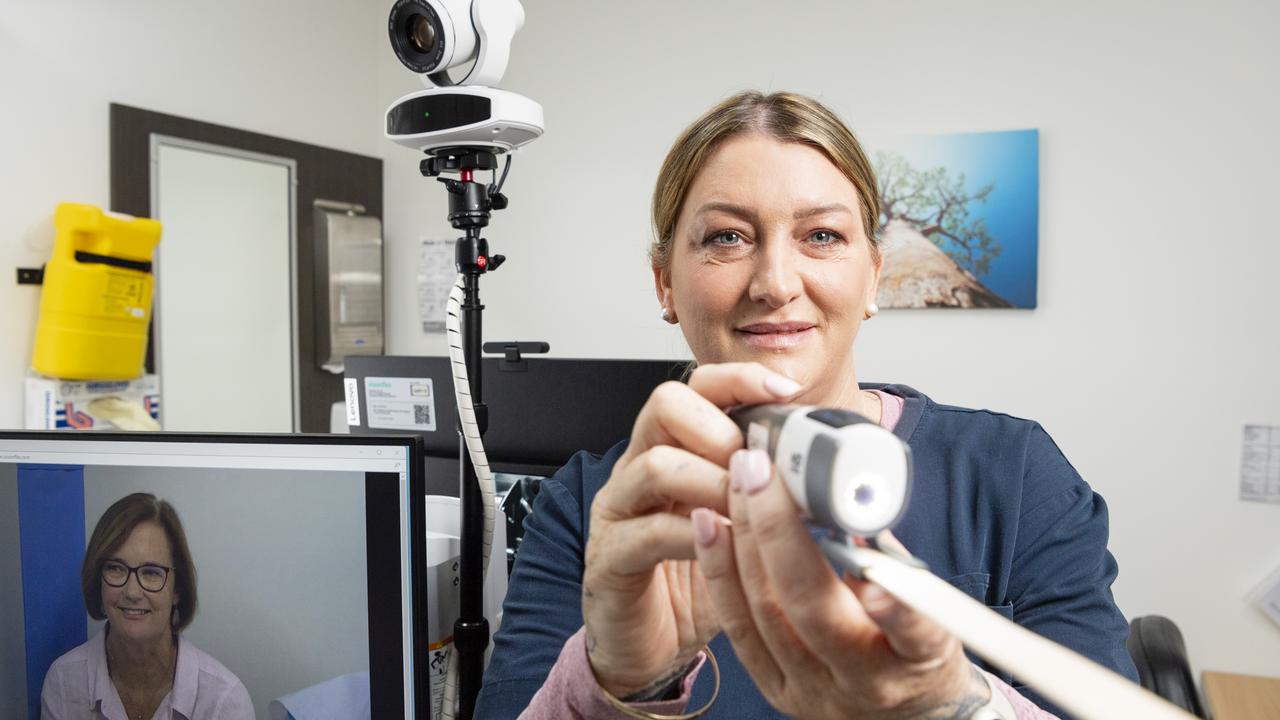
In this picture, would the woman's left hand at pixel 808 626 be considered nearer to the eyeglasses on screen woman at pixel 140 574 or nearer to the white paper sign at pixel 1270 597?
the eyeglasses on screen woman at pixel 140 574

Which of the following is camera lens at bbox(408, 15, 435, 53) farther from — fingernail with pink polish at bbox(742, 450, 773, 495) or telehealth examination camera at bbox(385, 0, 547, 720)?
fingernail with pink polish at bbox(742, 450, 773, 495)

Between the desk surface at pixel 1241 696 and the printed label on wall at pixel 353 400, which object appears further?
the desk surface at pixel 1241 696

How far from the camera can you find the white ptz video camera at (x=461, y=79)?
1.26 m

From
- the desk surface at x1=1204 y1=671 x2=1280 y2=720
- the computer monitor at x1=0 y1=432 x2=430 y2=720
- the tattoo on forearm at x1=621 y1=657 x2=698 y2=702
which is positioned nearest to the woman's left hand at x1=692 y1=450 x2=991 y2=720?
the tattoo on forearm at x1=621 y1=657 x2=698 y2=702

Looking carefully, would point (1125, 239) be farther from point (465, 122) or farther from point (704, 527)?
point (704, 527)

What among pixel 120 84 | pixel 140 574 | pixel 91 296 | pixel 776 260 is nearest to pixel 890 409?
pixel 776 260

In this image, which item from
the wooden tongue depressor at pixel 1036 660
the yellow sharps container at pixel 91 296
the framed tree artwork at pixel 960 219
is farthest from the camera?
the framed tree artwork at pixel 960 219

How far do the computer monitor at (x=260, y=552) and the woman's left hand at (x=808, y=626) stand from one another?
1.27ft

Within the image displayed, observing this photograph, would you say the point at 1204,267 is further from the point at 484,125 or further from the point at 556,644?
the point at 556,644

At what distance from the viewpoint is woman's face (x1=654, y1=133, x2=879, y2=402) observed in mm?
938

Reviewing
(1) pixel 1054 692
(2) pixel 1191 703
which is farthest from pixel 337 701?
(2) pixel 1191 703

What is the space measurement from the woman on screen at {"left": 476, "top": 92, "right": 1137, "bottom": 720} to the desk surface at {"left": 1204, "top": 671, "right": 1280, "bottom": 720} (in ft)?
4.50

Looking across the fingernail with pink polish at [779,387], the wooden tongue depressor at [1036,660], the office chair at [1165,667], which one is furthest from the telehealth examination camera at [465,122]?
the office chair at [1165,667]

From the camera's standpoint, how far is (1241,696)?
2.06 metres
